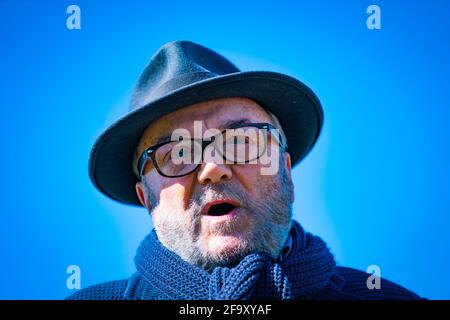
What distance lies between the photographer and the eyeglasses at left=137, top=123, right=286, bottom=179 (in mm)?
2250

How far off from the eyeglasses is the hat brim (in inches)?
6.5

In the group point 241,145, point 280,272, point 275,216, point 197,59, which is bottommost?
point 280,272

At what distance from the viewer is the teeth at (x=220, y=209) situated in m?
2.20

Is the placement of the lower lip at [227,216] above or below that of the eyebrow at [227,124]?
below

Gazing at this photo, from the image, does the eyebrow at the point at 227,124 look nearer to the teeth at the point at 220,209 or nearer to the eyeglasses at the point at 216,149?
the eyeglasses at the point at 216,149

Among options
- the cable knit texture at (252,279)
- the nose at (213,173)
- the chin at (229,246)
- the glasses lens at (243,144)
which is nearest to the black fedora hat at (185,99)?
the glasses lens at (243,144)

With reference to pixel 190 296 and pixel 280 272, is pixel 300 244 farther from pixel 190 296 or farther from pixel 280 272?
pixel 190 296

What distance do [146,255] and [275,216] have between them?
62cm

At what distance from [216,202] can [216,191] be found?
0.05 metres

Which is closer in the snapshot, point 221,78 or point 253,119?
point 221,78

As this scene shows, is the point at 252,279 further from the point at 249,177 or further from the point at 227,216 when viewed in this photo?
the point at 249,177

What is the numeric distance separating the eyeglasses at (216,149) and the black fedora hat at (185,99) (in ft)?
0.58

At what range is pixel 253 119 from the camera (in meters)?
2.44
